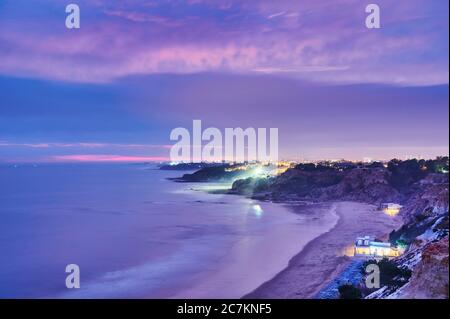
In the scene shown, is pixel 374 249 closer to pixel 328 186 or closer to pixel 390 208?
pixel 390 208

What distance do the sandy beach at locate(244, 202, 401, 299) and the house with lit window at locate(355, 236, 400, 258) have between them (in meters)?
0.41

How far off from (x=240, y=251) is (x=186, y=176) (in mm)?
27041

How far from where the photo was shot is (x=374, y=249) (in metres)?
11.2

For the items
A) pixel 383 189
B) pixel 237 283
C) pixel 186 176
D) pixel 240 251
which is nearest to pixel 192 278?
pixel 237 283

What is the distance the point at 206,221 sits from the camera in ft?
59.9

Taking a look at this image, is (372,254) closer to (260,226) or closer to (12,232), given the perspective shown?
(260,226)

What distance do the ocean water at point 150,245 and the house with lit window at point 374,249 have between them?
190cm

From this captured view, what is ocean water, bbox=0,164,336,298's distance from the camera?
33.0ft

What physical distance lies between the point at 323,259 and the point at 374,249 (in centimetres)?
128

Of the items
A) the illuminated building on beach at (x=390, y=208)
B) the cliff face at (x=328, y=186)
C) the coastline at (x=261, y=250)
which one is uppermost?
the cliff face at (x=328, y=186)

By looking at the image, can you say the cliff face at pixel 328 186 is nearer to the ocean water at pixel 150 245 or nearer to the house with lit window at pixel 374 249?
the ocean water at pixel 150 245

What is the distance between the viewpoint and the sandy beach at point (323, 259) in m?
9.13

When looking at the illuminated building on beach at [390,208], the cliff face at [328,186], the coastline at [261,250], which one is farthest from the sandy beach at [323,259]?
the cliff face at [328,186]
